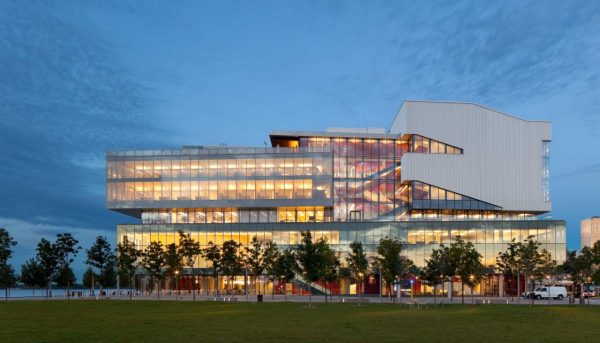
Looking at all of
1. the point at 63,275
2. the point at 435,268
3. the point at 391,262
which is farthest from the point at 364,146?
the point at 63,275

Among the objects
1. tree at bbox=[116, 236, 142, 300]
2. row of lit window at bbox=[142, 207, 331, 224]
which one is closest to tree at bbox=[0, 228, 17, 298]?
tree at bbox=[116, 236, 142, 300]

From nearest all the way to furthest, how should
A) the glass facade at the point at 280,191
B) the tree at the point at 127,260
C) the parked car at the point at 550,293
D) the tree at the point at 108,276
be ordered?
the tree at the point at 127,260 → the parked car at the point at 550,293 → the tree at the point at 108,276 → the glass facade at the point at 280,191

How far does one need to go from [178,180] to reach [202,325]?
74.3 m

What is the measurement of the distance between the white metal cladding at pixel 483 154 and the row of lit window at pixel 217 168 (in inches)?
713

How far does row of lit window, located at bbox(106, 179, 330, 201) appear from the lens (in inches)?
3986

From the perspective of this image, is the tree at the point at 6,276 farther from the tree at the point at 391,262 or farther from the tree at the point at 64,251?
the tree at the point at 391,262

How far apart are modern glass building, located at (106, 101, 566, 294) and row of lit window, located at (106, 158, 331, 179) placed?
19 centimetres

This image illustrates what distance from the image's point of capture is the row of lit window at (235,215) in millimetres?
103125

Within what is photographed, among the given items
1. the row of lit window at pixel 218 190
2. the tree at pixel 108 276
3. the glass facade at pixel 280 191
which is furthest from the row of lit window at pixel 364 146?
the tree at pixel 108 276

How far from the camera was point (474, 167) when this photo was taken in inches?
3944

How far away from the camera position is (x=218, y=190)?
338ft

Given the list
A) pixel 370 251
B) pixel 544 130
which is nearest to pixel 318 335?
pixel 370 251

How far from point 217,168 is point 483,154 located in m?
50.4

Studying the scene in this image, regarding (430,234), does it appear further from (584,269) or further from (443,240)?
(584,269)
